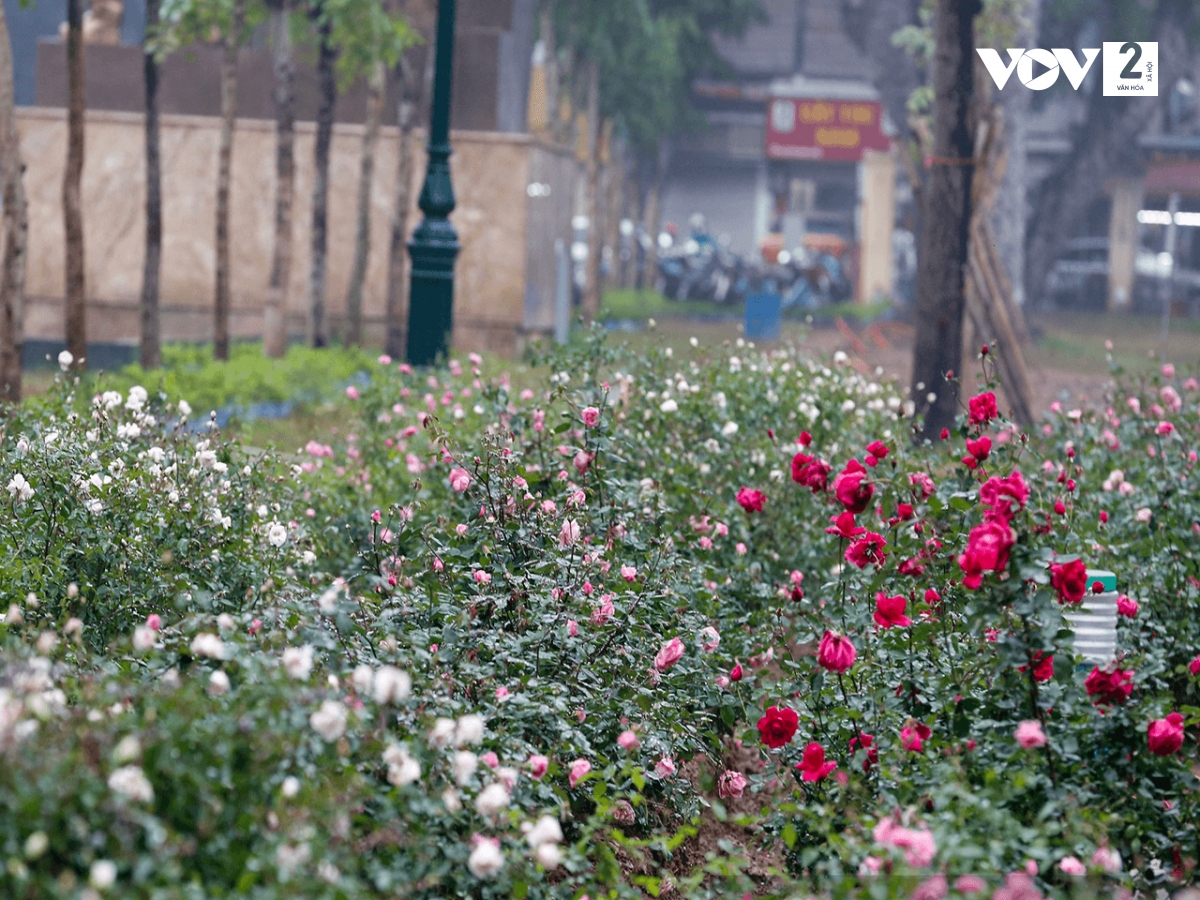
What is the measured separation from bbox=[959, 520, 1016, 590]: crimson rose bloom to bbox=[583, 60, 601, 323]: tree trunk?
74.8 feet

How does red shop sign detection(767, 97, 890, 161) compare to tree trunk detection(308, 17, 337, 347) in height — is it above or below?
above

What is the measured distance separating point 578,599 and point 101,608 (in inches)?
53.1

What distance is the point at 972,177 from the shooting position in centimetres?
1154

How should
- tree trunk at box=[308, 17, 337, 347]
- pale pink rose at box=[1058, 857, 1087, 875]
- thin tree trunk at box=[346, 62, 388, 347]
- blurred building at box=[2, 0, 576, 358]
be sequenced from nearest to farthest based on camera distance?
pale pink rose at box=[1058, 857, 1087, 875]
tree trunk at box=[308, 17, 337, 347]
thin tree trunk at box=[346, 62, 388, 347]
blurred building at box=[2, 0, 576, 358]

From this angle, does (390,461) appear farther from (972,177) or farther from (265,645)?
(972,177)

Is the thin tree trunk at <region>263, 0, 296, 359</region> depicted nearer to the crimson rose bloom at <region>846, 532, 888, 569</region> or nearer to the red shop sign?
the crimson rose bloom at <region>846, 532, 888, 569</region>

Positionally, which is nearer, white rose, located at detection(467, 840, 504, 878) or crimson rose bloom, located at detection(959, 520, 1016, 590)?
white rose, located at detection(467, 840, 504, 878)

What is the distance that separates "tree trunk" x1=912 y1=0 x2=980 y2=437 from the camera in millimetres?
11328

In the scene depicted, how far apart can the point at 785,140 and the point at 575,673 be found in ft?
144

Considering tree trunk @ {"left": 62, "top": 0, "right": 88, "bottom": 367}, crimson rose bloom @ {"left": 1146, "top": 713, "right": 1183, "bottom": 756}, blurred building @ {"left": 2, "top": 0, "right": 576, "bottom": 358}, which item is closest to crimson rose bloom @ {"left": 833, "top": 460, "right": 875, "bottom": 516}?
crimson rose bloom @ {"left": 1146, "top": 713, "right": 1183, "bottom": 756}

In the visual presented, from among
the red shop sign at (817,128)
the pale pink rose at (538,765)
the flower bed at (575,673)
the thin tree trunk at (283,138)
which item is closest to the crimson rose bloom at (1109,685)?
the flower bed at (575,673)

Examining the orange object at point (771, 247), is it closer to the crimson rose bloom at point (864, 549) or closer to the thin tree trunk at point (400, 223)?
the thin tree trunk at point (400, 223)

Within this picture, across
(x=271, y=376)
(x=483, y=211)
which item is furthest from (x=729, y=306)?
(x=271, y=376)

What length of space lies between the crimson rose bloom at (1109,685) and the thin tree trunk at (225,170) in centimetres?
1111
